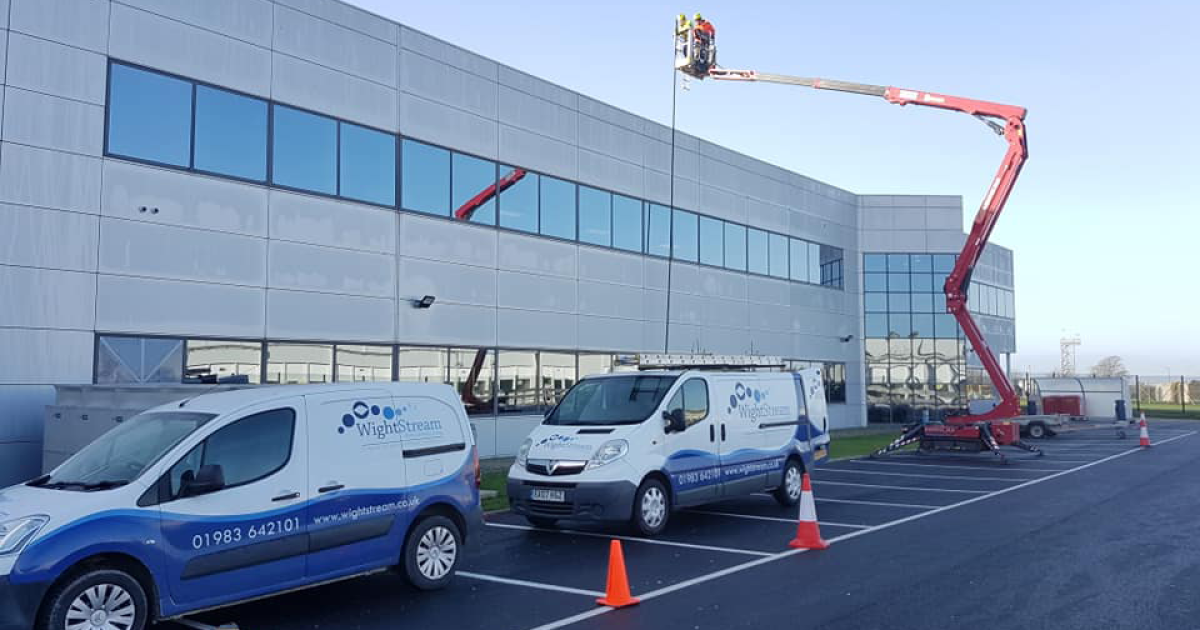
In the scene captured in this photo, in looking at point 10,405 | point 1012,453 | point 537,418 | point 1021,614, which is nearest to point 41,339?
point 10,405

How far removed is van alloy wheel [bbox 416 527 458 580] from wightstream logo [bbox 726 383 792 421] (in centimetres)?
539

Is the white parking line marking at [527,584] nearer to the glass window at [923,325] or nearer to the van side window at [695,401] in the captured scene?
the van side window at [695,401]

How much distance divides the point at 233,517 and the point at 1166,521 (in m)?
12.2

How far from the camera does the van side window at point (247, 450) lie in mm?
7262

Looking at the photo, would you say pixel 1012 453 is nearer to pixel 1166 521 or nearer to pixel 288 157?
pixel 1166 521

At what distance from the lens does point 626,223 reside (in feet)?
84.8

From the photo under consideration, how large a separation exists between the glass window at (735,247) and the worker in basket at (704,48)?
511 cm

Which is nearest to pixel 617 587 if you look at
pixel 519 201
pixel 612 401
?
pixel 612 401

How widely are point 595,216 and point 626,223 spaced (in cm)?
139

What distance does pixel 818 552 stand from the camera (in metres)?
10.6

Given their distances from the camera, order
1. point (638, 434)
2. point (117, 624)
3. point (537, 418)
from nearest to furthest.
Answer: point (117, 624) → point (638, 434) → point (537, 418)

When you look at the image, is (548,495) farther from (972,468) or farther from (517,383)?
(972,468)

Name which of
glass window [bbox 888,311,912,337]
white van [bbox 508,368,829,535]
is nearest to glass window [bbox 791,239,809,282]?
glass window [bbox 888,311,912,337]

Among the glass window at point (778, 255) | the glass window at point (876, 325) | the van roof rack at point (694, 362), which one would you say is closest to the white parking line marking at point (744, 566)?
the van roof rack at point (694, 362)
